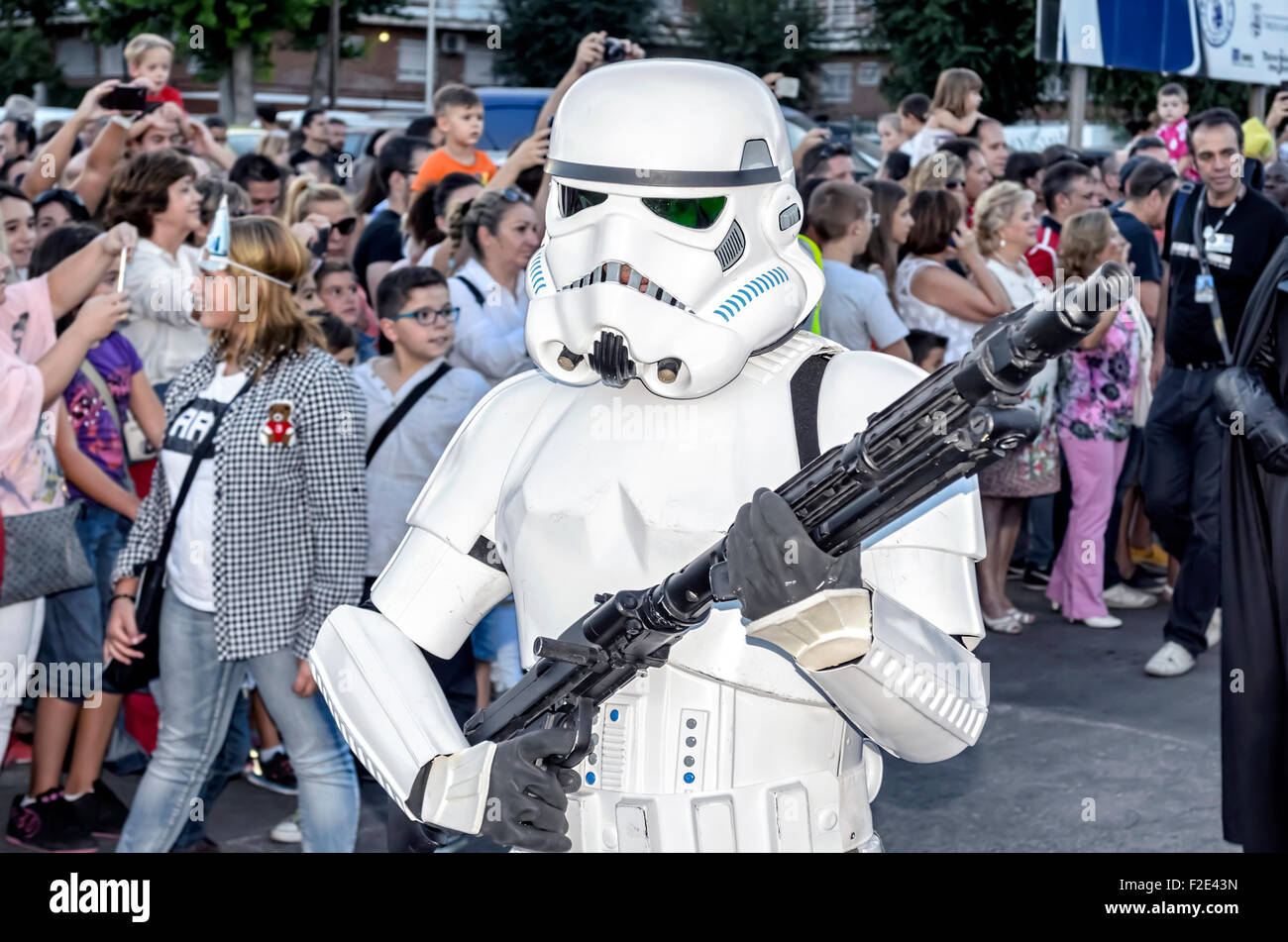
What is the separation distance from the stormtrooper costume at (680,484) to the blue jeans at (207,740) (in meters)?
1.63

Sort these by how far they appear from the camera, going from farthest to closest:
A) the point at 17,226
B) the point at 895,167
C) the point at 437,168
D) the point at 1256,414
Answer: the point at 895,167, the point at 437,168, the point at 17,226, the point at 1256,414

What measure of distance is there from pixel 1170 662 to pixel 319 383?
4006mm

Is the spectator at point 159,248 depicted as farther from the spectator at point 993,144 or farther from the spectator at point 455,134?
the spectator at point 993,144

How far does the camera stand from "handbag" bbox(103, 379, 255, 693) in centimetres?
414

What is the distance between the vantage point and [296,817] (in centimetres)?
514

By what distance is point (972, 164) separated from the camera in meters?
8.59

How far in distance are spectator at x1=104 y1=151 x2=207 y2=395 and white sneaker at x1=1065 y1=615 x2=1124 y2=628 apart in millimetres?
4122

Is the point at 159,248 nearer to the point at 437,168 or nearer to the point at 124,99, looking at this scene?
the point at 124,99

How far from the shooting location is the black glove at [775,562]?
1.98m

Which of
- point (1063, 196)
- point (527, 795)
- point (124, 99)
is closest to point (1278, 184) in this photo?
point (1063, 196)

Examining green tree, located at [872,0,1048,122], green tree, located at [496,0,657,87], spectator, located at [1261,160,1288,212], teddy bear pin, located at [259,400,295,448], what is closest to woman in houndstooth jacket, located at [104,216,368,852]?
teddy bear pin, located at [259,400,295,448]

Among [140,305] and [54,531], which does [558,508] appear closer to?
[54,531]

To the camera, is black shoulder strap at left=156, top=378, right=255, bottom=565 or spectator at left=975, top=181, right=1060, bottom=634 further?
spectator at left=975, top=181, right=1060, bottom=634

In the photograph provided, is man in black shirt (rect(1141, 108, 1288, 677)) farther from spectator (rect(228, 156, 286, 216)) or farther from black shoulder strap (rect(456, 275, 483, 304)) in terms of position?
spectator (rect(228, 156, 286, 216))
